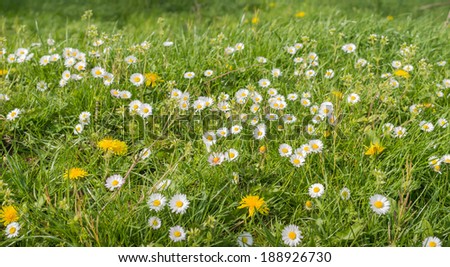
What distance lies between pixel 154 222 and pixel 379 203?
0.87m

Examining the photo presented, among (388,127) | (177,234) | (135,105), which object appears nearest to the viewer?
(177,234)

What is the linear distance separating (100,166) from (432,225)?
1.46m

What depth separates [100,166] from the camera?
261 centimetres

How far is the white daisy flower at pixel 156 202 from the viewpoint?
218 cm

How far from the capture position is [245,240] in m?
2.21

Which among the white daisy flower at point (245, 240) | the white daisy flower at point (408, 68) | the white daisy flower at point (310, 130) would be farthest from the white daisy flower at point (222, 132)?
the white daisy flower at point (408, 68)

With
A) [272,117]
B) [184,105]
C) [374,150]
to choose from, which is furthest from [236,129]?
[374,150]

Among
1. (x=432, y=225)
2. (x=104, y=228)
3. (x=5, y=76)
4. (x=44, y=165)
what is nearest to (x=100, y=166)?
(x=44, y=165)

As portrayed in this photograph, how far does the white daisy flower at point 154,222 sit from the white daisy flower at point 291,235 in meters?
0.48

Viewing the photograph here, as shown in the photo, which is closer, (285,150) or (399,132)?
(285,150)

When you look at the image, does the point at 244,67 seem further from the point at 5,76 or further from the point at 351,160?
the point at 5,76

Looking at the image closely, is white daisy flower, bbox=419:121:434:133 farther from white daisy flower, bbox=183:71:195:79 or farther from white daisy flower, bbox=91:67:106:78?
white daisy flower, bbox=91:67:106:78

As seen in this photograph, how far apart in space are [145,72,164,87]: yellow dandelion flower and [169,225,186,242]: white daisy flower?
1.13 meters

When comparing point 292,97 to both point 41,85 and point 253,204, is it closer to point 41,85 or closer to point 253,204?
point 253,204
